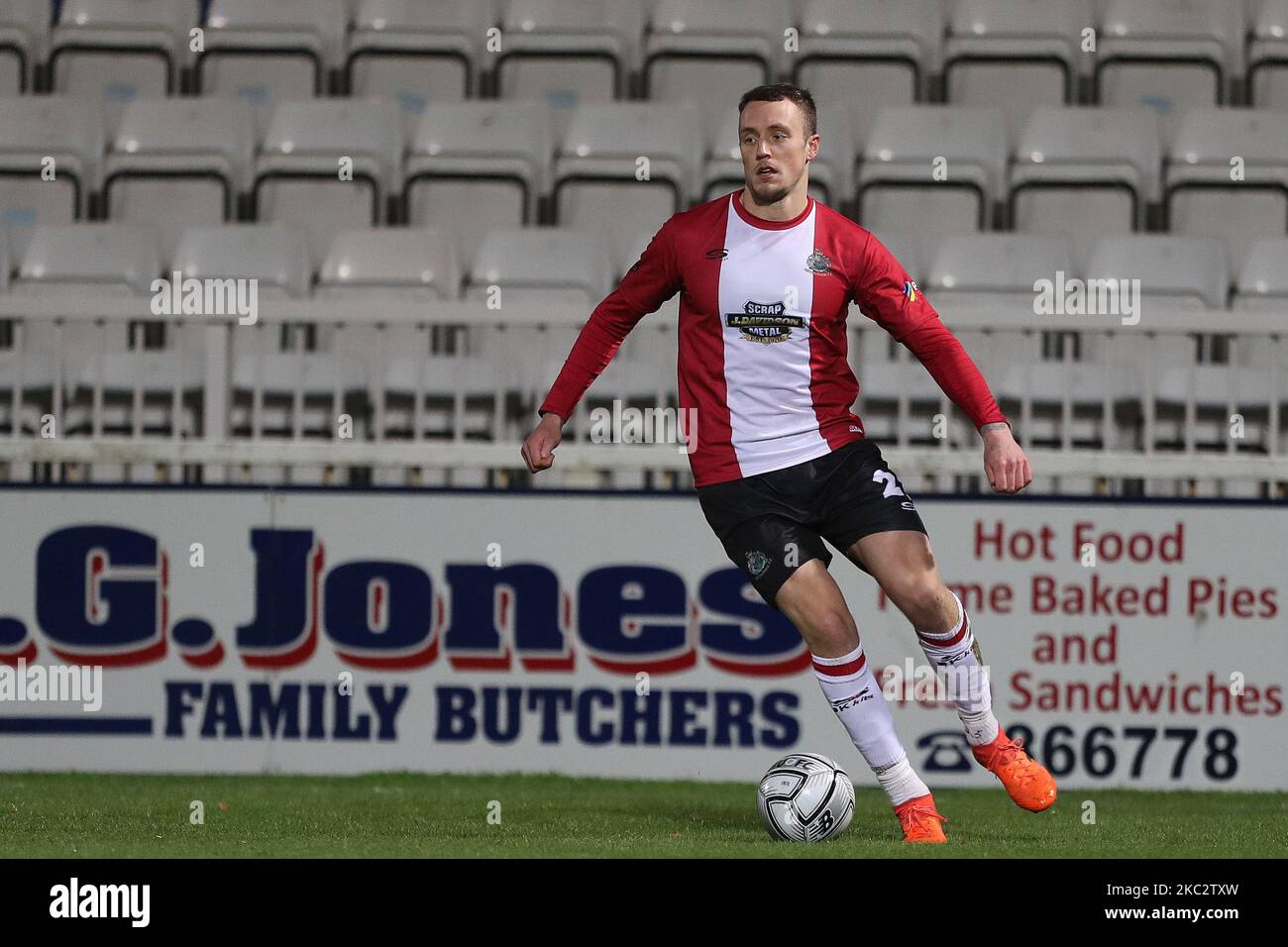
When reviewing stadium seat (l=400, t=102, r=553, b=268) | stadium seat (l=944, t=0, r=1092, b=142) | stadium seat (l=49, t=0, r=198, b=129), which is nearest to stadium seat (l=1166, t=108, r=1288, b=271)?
stadium seat (l=944, t=0, r=1092, b=142)

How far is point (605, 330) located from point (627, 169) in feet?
15.2

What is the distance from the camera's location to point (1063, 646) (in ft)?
26.4

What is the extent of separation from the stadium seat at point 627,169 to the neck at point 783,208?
4.62m

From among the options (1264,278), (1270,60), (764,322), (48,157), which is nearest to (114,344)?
(48,157)

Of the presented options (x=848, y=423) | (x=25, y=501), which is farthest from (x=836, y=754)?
(x=25, y=501)

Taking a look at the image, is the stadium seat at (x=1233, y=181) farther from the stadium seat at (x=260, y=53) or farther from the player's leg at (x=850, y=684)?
the player's leg at (x=850, y=684)

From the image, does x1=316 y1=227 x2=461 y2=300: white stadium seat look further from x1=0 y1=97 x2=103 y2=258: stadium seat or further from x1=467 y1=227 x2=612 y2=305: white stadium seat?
x1=0 y1=97 x2=103 y2=258: stadium seat

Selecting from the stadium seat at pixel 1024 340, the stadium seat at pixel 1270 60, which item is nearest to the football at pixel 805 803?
the stadium seat at pixel 1024 340

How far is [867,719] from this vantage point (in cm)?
566

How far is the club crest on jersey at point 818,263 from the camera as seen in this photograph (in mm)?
5535

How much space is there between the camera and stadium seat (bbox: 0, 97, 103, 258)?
10.5m

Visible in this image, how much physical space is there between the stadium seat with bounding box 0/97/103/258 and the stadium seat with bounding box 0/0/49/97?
0.61 metres

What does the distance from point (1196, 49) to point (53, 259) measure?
674cm

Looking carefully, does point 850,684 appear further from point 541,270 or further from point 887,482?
point 541,270
